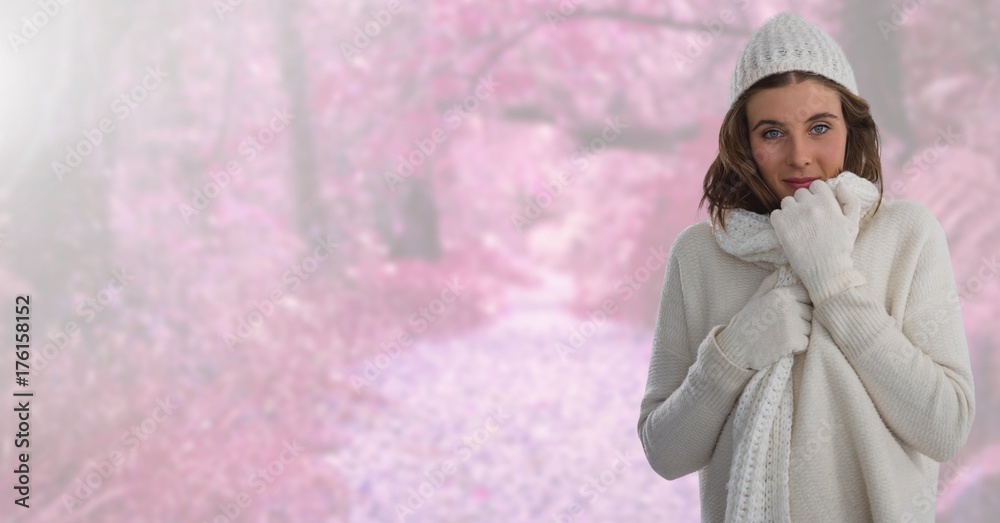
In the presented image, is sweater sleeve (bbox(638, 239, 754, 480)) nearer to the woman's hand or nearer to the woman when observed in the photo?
the woman

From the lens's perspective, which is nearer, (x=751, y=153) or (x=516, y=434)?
(x=751, y=153)

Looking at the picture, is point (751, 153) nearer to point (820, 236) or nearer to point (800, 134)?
point (800, 134)

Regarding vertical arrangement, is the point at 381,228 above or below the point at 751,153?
below

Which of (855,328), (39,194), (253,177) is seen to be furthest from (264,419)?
(855,328)

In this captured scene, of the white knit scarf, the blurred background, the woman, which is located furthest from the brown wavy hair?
the blurred background

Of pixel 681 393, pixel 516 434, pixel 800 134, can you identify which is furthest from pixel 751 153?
pixel 516 434

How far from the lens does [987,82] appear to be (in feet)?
10.7

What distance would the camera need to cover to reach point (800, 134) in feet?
3.97

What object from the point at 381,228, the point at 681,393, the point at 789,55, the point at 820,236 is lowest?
the point at 381,228

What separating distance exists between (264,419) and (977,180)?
2823mm

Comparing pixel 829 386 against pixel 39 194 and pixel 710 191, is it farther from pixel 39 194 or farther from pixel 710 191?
pixel 39 194

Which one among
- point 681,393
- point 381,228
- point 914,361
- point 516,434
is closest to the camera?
point 914,361

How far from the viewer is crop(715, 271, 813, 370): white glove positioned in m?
1.13

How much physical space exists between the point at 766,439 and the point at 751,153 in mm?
424
